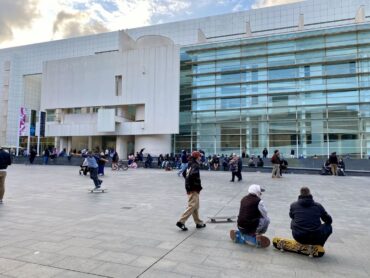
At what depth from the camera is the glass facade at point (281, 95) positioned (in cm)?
3406

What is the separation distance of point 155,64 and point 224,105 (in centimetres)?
1078

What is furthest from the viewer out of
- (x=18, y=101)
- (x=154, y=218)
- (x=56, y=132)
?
(x=18, y=101)

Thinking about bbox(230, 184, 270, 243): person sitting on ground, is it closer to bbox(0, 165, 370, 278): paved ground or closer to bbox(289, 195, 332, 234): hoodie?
bbox(0, 165, 370, 278): paved ground

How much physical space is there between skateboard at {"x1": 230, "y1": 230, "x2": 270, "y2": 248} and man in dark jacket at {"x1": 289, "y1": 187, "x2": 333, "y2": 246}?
487 mm

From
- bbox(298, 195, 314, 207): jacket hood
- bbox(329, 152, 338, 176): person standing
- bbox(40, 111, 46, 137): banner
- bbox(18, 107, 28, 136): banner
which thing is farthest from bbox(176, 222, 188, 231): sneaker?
bbox(40, 111, 46, 137): banner

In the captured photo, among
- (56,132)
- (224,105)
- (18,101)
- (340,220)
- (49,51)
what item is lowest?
(340,220)

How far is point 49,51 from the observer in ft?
199

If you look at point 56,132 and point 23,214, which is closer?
point 23,214

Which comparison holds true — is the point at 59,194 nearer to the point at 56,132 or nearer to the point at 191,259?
the point at 191,259

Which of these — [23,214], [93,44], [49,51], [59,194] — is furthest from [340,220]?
[49,51]

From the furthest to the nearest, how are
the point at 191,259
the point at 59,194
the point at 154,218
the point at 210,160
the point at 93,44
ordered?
the point at 93,44
the point at 210,160
the point at 59,194
the point at 154,218
the point at 191,259

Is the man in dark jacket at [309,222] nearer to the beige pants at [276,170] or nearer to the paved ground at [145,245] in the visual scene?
the paved ground at [145,245]

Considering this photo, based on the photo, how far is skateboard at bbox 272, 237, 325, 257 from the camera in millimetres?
4414

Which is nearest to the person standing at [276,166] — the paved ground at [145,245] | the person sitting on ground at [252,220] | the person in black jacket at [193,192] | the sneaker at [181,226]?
the paved ground at [145,245]
